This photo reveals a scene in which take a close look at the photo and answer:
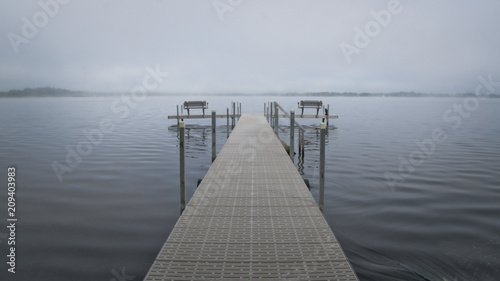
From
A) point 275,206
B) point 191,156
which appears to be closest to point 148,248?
point 275,206

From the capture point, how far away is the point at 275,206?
5.99 meters

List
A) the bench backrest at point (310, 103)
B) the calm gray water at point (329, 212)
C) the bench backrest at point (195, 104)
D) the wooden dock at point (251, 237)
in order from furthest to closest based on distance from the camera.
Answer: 1. the bench backrest at point (310, 103)
2. the bench backrest at point (195, 104)
3. the calm gray water at point (329, 212)
4. the wooden dock at point (251, 237)

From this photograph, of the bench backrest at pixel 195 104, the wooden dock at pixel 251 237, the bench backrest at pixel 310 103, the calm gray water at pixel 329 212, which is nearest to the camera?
the wooden dock at pixel 251 237

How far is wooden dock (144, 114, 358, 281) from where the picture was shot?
3879 mm

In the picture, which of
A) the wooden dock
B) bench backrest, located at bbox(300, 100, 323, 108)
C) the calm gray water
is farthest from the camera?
bench backrest, located at bbox(300, 100, 323, 108)

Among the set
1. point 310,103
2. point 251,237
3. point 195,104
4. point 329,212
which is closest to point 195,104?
point 195,104

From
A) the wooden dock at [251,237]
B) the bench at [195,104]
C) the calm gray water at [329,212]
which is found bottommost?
the calm gray water at [329,212]

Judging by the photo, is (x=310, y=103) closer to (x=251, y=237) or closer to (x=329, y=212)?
(x=329, y=212)

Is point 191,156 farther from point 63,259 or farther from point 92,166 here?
point 63,259

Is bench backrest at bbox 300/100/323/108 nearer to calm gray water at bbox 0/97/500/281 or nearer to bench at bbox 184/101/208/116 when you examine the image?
bench at bbox 184/101/208/116

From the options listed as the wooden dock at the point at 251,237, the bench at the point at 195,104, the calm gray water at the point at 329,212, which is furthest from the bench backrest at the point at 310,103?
the wooden dock at the point at 251,237

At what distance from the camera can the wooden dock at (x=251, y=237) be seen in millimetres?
3879

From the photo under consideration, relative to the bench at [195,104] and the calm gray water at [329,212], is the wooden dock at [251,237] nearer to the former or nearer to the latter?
the calm gray water at [329,212]

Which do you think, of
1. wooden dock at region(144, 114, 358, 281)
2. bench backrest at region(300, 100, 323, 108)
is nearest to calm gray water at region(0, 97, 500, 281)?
wooden dock at region(144, 114, 358, 281)
